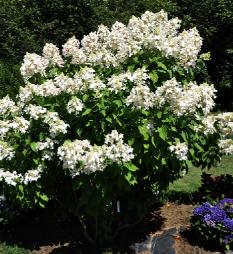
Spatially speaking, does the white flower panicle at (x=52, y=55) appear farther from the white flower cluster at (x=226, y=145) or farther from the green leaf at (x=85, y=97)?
the white flower cluster at (x=226, y=145)

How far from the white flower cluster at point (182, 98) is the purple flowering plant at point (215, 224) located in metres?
1.13

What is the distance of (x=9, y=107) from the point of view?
560 cm

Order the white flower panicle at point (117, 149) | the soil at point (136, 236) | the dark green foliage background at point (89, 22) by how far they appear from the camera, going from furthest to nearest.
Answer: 1. the dark green foliage background at point (89, 22)
2. the soil at point (136, 236)
3. the white flower panicle at point (117, 149)

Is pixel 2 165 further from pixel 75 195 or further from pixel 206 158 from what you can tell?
pixel 206 158

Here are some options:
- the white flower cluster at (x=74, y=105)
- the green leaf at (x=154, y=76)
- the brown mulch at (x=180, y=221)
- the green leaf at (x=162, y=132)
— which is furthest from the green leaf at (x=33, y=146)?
the brown mulch at (x=180, y=221)

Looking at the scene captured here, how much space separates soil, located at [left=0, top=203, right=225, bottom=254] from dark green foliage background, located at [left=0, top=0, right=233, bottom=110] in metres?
4.32

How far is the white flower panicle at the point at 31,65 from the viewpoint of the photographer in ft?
17.7

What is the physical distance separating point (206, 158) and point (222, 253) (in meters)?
0.99

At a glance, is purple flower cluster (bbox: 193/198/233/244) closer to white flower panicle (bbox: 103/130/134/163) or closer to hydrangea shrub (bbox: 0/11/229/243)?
hydrangea shrub (bbox: 0/11/229/243)

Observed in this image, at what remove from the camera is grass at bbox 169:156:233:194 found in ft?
25.3

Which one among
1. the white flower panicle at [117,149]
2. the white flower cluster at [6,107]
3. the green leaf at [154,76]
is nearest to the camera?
the white flower panicle at [117,149]

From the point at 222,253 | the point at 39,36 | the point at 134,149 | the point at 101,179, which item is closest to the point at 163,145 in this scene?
the point at 134,149

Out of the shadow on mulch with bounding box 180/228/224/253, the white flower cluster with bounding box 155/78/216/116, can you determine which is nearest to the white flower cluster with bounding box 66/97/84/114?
the white flower cluster with bounding box 155/78/216/116

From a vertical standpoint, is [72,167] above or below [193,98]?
below
